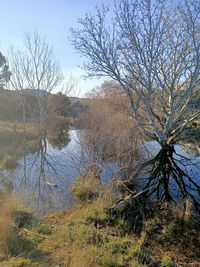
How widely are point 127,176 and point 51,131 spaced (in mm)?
21571

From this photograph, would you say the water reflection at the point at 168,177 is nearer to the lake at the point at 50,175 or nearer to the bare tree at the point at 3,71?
the lake at the point at 50,175

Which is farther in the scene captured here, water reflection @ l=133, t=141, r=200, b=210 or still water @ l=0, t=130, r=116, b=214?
water reflection @ l=133, t=141, r=200, b=210

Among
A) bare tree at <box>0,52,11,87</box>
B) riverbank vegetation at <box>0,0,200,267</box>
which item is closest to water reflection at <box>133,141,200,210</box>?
riverbank vegetation at <box>0,0,200,267</box>

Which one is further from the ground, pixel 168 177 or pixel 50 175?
pixel 168 177

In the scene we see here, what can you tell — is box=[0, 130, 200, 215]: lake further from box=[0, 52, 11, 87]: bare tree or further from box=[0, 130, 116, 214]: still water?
box=[0, 52, 11, 87]: bare tree

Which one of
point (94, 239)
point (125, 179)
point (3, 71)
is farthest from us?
Answer: point (3, 71)

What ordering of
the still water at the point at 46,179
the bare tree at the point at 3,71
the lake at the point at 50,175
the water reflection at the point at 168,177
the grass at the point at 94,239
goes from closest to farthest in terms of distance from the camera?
the grass at the point at 94,239
the still water at the point at 46,179
the lake at the point at 50,175
the water reflection at the point at 168,177
the bare tree at the point at 3,71

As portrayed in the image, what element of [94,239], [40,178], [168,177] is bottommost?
[40,178]

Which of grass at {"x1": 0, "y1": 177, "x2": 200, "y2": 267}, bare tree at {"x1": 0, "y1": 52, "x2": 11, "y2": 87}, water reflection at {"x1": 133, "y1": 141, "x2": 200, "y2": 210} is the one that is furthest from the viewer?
bare tree at {"x1": 0, "y1": 52, "x2": 11, "y2": 87}

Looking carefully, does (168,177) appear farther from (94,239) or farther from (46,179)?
(94,239)

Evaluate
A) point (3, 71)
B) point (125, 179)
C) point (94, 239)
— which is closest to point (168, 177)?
point (125, 179)

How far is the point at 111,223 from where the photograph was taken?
25.2 ft

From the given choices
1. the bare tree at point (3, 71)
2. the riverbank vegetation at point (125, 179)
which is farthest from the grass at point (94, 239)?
Result: the bare tree at point (3, 71)

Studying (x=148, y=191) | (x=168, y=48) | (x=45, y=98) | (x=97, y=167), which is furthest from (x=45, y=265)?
(x=45, y=98)
